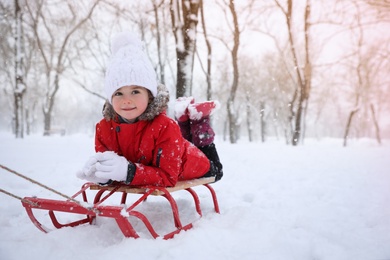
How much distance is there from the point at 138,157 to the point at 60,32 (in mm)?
18668

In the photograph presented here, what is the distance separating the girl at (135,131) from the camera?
7.47 ft

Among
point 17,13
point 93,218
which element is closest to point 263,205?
point 93,218

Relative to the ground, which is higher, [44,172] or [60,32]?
[60,32]

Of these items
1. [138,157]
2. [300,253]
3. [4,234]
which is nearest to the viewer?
[300,253]

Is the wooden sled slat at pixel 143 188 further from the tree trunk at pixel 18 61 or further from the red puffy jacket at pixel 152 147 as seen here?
the tree trunk at pixel 18 61

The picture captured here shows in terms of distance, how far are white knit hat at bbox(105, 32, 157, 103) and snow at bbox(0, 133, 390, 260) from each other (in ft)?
4.15

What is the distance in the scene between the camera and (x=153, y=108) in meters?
2.55

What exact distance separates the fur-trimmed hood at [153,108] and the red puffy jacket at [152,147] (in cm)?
5

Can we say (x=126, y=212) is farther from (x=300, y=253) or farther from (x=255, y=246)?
(x=300, y=253)

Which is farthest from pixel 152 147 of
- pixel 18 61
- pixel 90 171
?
pixel 18 61

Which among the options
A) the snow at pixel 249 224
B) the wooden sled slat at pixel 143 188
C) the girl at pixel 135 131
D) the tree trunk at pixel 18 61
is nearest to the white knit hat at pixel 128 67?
the girl at pixel 135 131

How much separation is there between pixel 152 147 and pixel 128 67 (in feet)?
2.40

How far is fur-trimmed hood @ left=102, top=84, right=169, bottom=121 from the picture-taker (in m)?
2.55

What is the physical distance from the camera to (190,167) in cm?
287
